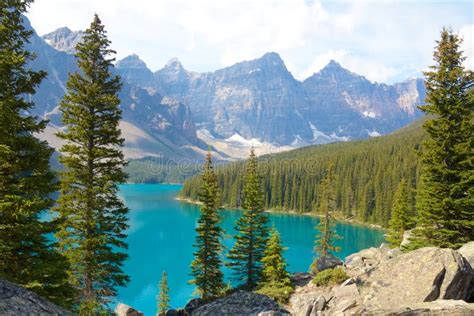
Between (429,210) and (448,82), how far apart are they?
28.9 ft

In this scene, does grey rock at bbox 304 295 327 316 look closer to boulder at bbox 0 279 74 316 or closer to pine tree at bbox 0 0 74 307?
pine tree at bbox 0 0 74 307

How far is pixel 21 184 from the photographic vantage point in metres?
14.4

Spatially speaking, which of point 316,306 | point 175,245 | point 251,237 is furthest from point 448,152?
point 175,245

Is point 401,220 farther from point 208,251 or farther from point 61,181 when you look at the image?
point 61,181

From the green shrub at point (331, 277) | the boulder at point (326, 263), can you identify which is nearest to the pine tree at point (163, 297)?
the green shrub at point (331, 277)

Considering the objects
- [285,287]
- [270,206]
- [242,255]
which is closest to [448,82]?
[285,287]

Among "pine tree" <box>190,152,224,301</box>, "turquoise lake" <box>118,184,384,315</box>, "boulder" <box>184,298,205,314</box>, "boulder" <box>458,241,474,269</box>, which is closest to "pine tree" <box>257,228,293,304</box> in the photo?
"pine tree" <box>190,152,224,301</box>

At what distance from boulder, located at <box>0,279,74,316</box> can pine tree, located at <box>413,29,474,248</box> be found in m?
23.1

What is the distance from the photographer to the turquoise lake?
49.9 meters

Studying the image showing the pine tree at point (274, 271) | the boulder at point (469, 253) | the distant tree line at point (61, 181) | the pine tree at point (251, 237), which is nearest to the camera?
the distant tree line at point (61, 181)

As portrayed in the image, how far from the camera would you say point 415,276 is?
16141mm

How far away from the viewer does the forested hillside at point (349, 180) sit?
377ft

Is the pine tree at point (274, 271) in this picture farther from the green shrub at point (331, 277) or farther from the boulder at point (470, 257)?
the boulder at point (470, 257)

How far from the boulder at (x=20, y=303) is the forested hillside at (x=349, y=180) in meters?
110
